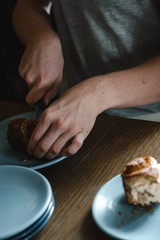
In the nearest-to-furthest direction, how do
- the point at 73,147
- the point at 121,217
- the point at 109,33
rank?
the point at 121,217, the point at 73,147, the point at 109,33

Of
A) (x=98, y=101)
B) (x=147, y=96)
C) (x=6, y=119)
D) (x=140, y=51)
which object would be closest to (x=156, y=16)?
(x=140, y=51)

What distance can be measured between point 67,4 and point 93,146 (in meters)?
0.67

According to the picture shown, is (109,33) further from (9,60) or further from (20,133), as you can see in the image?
(9,60)

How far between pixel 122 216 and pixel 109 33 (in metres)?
0.84

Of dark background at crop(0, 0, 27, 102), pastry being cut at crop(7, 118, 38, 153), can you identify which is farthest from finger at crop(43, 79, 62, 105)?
dark background at crop(0, 0, 27, 102)

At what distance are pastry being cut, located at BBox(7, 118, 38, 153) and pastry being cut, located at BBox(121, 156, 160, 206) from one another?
14.6 inches

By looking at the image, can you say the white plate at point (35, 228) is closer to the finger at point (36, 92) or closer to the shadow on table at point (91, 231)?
the shadow on table at point (91, 231)

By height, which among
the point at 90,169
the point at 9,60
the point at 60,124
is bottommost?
the point at 9,60

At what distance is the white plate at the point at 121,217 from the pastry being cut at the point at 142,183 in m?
0.02

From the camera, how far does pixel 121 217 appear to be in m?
0.68

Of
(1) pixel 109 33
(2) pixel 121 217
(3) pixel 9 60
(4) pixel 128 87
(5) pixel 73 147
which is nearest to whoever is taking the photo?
(2) pixel 121 217

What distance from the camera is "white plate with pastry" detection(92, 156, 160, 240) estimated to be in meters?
0.62

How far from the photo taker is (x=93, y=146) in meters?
0.99

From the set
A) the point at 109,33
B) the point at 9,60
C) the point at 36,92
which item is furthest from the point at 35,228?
the point at 9,60
